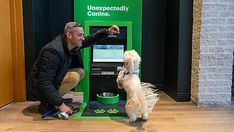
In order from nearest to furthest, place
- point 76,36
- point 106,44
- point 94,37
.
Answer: point 76,36 → point 94,37 → point 106,44

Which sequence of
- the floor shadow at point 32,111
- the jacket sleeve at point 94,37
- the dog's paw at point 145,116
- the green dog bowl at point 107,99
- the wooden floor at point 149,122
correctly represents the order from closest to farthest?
the wooden floor at point 149,122 → the dog's paw at point 145,116 → the floor shadow at point 32,111 → the jacket sleeve at point 94,37 → the green dog bowl at point 107,99

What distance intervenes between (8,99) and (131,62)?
1461 millimetres

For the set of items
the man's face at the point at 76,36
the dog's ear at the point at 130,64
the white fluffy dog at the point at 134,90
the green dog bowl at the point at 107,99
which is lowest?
the green dog bowl at the point at 107,99

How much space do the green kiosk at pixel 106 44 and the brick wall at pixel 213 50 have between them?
664mm

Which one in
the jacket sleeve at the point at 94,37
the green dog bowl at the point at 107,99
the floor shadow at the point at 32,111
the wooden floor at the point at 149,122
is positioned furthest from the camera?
the green dog bowl at the point at 107,99

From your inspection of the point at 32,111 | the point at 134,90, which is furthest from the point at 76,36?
the point at 32,111

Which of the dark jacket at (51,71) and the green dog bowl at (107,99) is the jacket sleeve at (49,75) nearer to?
the dark jacket at (51,71)

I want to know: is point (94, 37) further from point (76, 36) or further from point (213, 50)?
point (213, 50)

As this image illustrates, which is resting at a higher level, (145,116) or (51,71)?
(51,71)

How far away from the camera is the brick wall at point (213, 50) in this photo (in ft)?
8.31

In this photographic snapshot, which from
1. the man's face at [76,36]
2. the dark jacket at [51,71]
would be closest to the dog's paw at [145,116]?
the dark jacket at [51,71]

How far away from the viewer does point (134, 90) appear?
2020mm

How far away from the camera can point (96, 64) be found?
110 inches

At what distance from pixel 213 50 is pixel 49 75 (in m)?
1.65
